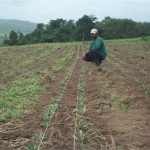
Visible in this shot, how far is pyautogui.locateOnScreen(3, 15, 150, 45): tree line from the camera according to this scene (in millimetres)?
58250

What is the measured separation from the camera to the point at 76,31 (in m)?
58.0

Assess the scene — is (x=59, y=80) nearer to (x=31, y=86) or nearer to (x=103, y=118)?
(x=31, y=86)

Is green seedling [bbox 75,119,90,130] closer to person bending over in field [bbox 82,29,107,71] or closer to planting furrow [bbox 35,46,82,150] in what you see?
planting furrow [bbox 35,46,82,150]

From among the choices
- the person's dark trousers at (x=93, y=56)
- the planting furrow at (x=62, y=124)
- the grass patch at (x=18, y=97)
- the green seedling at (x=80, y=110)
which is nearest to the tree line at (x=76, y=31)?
the person's dark trousers at (x=93, y=56)

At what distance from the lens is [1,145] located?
19.2 ft

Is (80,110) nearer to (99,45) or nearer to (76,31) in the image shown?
(99,45)

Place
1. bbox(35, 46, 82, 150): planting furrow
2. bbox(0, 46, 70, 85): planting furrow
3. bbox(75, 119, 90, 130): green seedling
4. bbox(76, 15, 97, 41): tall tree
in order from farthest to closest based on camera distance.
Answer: bbox(76, 15, 97, 41): tall tree, bbox(0, 46, 70, 85): planting furrow, bbox(75, 119, 90, 130): green seedling, bbox(35, 46, 82, 150): planting furrow

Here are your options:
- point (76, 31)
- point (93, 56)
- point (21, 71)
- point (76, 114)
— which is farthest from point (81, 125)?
point (76, 31)

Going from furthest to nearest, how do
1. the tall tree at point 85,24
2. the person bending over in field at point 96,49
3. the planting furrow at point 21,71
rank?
1. the tall tree at point 85,24
2. the person bending over in field at point 96,49
3. the planting furrow at point 21,71

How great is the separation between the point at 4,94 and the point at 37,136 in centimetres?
400

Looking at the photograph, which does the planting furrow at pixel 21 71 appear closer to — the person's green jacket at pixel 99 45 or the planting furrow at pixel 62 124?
the person's green jacket at pixel 99 45

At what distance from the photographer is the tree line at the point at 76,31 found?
191 feet

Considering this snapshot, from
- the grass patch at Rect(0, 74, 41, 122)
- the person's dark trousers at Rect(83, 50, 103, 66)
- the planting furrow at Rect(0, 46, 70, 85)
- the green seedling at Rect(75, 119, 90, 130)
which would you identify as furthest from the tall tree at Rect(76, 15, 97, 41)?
the green seedling at Rect(75, 119, 90, 130)

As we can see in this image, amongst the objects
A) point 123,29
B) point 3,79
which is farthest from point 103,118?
point 123,29
